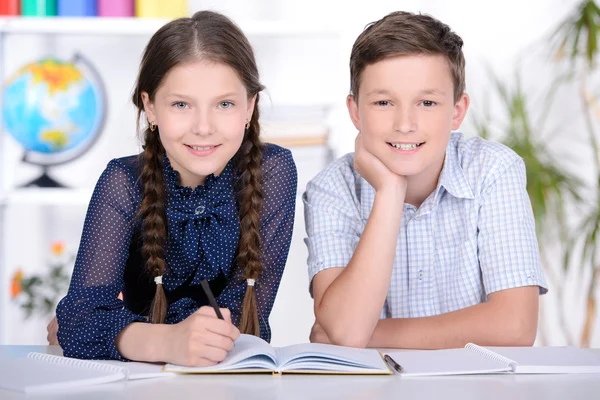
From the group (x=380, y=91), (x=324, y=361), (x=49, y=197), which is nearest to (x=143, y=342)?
(x=324, y=361)

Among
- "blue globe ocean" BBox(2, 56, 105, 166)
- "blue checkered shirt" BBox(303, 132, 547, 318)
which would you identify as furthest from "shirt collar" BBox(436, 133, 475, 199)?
"blue globe ocean" BBox(2, 56, 105, 166)

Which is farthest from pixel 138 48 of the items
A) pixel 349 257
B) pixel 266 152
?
pixel 349 257

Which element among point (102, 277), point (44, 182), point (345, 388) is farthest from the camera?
point (44, 182)

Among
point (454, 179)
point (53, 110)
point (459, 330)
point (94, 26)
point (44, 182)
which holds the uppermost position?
point (94, 26)

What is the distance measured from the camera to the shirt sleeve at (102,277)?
51.3 inches

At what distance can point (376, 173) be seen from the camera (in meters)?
1.64

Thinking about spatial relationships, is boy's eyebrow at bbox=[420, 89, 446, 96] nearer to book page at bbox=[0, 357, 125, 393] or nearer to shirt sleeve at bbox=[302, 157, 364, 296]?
shirt sleeve at bbox=[302, 157, 364, 296]

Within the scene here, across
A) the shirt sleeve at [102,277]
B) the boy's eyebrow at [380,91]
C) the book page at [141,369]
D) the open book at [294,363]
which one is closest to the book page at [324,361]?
the open book at [294,363]

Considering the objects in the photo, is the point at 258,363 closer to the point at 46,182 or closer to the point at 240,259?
the point at 240,259

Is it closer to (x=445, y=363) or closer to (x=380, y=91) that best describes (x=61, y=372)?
(x=445, y=363)

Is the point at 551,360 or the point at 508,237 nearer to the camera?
the point at 551,360

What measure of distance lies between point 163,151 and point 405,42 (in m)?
0.56

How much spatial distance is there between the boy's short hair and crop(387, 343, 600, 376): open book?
2.12 ft

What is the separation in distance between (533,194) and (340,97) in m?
0.76
